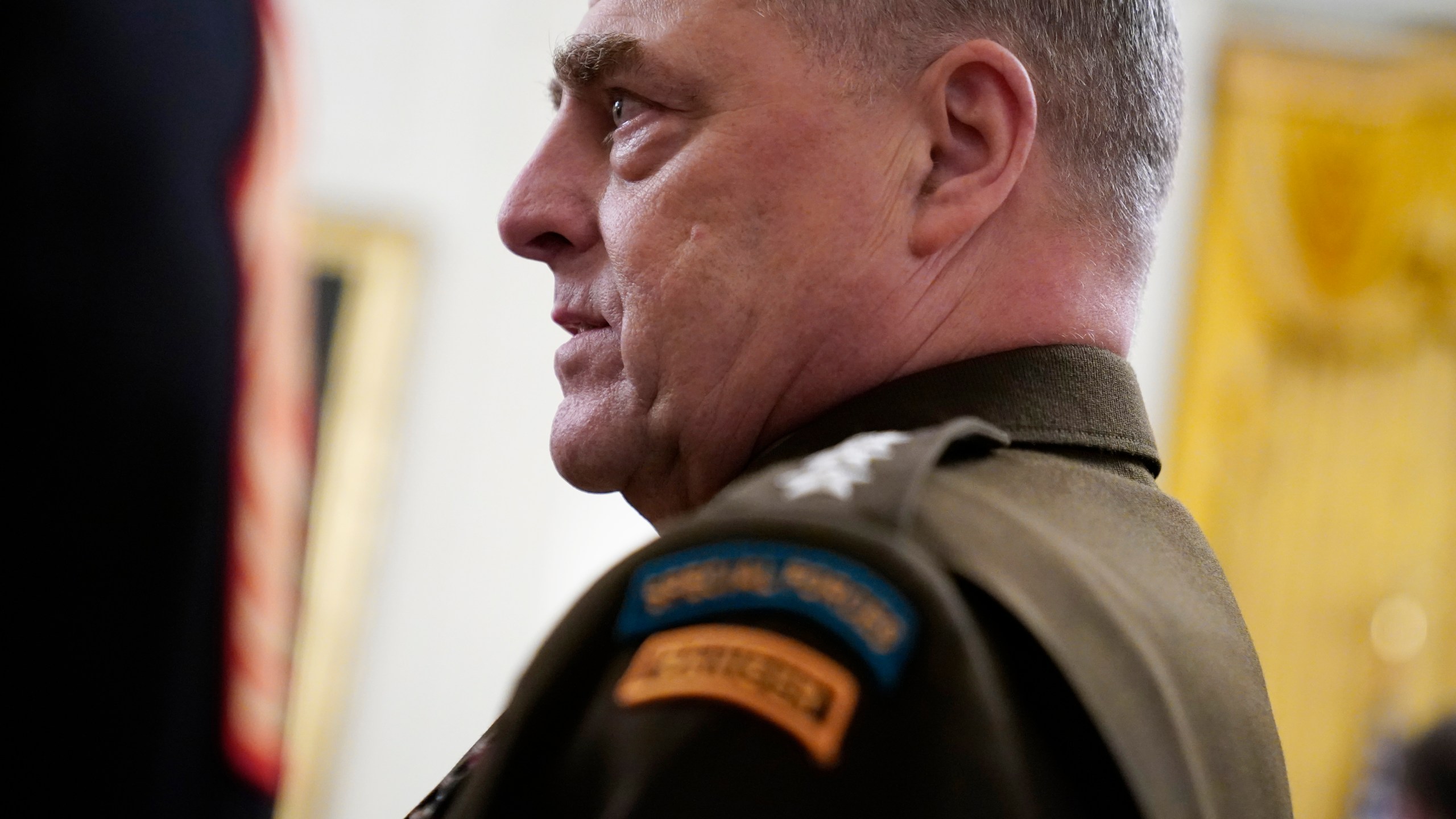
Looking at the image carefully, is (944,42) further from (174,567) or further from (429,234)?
(429,234)

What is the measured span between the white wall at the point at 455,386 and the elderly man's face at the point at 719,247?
2.45 metres

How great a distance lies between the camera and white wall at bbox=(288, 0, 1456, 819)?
3.39 metres

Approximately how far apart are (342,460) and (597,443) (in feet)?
8.71

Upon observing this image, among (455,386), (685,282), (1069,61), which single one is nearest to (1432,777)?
(1069,61)

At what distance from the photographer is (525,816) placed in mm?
558

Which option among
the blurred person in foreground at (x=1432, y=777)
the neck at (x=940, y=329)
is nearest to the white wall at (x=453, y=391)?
the blurred person in foreground at (x=1432, y=777)

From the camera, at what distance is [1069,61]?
36.6 inches

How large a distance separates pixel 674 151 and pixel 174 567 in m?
0.51

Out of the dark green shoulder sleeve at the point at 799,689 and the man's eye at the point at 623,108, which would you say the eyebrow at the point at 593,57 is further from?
the dark green shoulder sleeve at the point at 799,689

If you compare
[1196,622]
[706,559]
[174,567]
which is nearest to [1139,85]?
[1196,622]

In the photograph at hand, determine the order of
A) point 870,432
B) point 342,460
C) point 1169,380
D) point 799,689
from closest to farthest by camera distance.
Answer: point 799,689 < point 870,432 < point 342,460 < point 1169,380

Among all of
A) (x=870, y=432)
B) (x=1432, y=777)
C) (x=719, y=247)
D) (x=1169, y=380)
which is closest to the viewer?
(x=870, y=432)

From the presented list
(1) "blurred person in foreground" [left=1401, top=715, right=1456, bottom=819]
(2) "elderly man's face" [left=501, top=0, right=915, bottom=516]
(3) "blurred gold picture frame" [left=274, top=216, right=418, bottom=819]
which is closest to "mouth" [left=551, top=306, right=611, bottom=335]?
(2) "elderly man's face" [left=501, top=0, right=915, bottom=516]

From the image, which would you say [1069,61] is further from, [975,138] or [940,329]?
[940,329]
